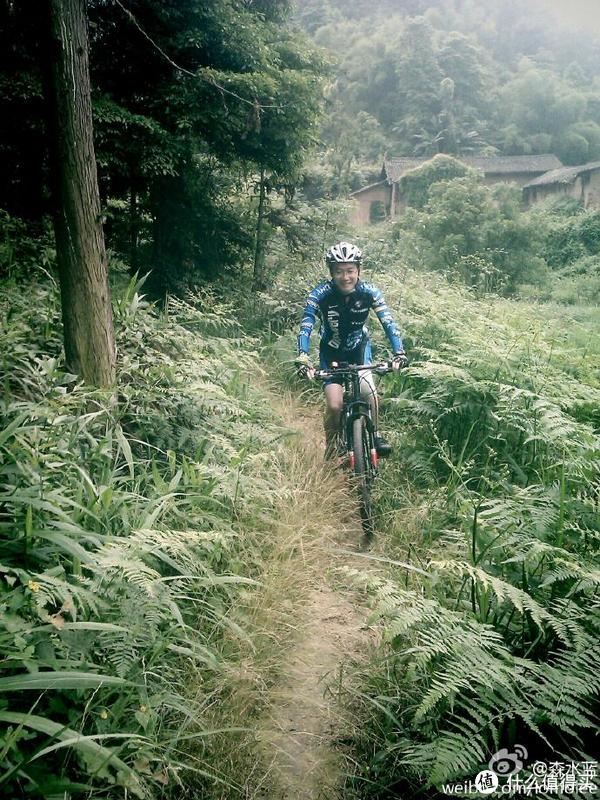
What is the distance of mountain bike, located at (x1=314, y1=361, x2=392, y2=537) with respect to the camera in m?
4.50

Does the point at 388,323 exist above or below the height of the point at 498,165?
below

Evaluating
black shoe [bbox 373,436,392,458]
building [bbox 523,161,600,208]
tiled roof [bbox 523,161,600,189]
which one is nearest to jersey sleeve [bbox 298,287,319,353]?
black shoe [bbox 373,436,392,458]

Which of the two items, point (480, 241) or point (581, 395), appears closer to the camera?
point (581, 395)

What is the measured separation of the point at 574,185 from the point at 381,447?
4568 centimetres

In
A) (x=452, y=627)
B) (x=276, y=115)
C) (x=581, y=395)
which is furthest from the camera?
(x=276, y=115)

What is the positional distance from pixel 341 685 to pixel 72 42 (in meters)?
4.58

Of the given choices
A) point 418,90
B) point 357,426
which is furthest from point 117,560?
point 418,90

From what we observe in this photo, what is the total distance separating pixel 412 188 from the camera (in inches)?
1374

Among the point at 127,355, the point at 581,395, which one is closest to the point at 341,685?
the point at 127,355

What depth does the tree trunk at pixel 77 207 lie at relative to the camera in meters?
3.79

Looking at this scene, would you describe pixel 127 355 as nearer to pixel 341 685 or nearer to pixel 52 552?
pixel 52 552

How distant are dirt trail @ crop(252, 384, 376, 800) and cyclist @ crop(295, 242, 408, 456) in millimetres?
1338

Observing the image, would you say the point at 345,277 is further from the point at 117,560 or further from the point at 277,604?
the point at 117,560

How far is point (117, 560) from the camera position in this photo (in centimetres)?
236
